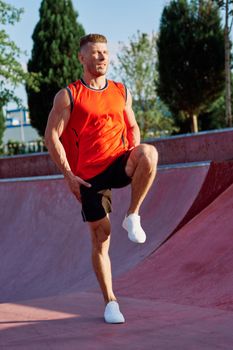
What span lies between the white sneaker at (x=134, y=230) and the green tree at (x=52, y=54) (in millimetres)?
31189

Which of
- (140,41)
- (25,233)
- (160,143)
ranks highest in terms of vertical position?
(140,41)

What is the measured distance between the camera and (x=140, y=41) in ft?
144

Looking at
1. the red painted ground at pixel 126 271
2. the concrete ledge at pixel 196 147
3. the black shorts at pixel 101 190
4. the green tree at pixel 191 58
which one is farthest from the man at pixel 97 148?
the green tree at pixel 191 58

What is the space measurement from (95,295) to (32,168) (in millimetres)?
10697

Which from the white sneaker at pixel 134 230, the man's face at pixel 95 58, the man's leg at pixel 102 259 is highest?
the man's face at pixel 95 58

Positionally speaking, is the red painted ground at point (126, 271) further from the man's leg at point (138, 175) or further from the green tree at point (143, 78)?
the green tree at point (143, 78)

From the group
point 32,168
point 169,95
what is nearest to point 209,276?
point 32,168

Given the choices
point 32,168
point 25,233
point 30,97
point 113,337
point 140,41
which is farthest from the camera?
point 140,41

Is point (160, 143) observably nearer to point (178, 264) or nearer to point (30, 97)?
point (178, 264)

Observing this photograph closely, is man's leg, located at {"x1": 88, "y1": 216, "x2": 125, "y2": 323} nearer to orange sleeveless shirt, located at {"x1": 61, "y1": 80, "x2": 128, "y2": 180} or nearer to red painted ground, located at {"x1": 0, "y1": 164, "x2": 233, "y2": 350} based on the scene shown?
red painted ground, located at {"x1": 0, "y1": 164, "x2": 233, "y2": 350}

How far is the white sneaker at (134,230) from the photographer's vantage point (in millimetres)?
5559

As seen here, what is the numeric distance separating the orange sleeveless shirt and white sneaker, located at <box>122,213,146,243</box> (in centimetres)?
46

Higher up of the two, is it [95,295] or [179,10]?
[179,10]

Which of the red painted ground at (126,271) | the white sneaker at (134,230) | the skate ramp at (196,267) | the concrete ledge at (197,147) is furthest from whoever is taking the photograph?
the concrete ledge at (197,147)
